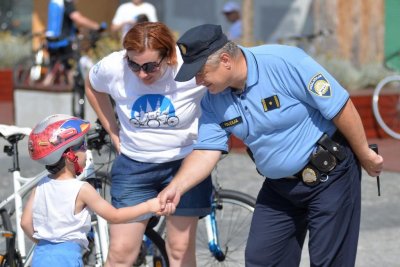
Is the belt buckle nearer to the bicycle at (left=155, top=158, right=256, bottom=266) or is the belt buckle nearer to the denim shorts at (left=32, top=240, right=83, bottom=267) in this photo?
the denim shorts at (left=32, top=240, right=83, bottom=267)

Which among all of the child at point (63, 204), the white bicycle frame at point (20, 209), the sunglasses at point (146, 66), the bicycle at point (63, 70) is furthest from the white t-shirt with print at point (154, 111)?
the bicycle at point (63, 70)

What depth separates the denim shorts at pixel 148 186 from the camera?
5586 mm

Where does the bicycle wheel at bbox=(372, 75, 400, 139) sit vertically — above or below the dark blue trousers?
below

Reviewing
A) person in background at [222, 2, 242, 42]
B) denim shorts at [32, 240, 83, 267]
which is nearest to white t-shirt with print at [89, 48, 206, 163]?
denim shorts at [32, 240, 83, 267]

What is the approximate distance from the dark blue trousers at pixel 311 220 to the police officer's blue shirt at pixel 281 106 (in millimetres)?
150

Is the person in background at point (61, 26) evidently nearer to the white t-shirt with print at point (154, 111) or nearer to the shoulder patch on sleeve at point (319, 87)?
the white t-shirt with print at point (154, 111)

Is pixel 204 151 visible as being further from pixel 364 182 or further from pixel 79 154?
pixel 364 182

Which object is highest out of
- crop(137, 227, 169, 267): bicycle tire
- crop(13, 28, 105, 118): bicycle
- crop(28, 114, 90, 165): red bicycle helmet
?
crop(28, 114, 90, 165): red bicycle helmet

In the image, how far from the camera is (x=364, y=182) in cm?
1004

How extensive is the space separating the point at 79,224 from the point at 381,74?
942cm

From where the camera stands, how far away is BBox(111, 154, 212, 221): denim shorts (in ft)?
18.3

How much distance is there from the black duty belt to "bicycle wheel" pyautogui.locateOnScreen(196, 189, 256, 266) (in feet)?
4.70

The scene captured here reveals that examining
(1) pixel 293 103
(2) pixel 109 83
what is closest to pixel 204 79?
(1) pixel 293 103

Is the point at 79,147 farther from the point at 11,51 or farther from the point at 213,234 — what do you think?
the point at 11,51
